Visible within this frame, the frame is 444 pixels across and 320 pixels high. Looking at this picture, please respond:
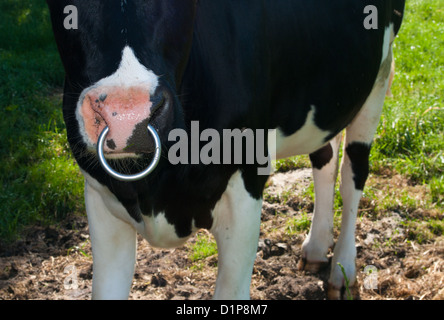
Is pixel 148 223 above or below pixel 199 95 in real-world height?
below

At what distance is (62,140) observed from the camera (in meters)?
4.81

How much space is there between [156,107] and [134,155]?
204mm

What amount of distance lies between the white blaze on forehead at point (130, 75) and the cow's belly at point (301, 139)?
99 centimetres

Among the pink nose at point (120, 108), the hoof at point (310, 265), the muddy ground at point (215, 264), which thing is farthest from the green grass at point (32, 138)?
the pink nose at point (120, 108)

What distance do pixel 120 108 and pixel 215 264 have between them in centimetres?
200

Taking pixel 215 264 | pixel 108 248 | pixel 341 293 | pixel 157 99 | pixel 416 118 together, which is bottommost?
pixel 341 293

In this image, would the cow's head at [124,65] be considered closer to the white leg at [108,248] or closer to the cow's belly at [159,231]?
the cow's belly at [159,231]

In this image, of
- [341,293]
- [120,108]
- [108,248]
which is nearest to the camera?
[120,108]

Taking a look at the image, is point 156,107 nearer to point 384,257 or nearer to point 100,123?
point 100,123

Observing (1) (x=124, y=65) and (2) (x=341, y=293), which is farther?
(2) (x=341, y=293)

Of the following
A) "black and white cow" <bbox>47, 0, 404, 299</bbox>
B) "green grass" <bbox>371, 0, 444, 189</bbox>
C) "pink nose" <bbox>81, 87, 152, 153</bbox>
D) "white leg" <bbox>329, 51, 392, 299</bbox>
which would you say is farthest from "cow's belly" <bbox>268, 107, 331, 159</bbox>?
"green grass" <bbox>371, 0, 444, 189</bbox>

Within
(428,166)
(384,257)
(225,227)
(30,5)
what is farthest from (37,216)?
(30,5)

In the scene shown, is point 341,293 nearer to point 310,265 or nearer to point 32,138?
point 310,265

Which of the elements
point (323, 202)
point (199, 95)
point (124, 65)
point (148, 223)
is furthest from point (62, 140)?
point (124, 65)
